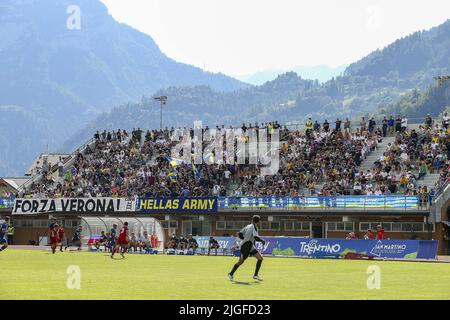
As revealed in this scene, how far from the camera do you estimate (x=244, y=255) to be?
2695 cm

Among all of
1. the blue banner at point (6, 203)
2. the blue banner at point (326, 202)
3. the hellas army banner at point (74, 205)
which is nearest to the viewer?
the blue banner at point (326, 202)

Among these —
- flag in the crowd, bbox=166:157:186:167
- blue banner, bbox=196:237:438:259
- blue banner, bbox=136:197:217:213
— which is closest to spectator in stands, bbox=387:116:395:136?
blue banner, bbox=136:197:217:213

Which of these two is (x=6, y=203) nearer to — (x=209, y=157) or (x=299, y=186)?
(x=209, y=157)

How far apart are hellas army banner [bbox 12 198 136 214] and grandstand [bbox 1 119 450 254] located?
0.25 meters


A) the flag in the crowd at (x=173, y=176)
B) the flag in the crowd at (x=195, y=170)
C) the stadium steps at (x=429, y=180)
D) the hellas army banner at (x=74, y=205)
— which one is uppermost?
the flag in the crowd at (x=195, y=170)

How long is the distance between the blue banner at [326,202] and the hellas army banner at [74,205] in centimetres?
1037

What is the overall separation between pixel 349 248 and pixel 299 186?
1788 centimetres

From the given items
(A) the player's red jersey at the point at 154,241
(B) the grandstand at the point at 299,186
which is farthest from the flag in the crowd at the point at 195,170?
(A) the player's red jersey at the point at 154,241

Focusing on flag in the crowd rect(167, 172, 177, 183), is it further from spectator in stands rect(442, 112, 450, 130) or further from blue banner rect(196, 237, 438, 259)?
spectator in stands rect(442, 112, 450, 130)

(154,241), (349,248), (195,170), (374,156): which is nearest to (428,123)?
(374,156)

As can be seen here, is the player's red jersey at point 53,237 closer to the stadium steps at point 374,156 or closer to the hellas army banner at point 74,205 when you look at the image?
the hellas army banner at point 74,205

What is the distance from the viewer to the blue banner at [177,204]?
230 feet
